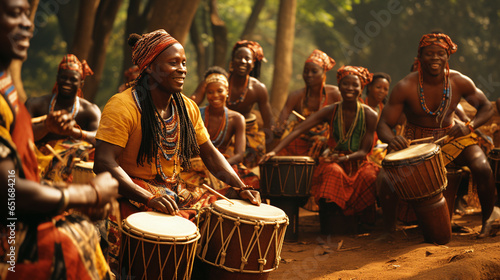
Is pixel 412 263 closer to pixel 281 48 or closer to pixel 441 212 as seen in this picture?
pixel 441 212

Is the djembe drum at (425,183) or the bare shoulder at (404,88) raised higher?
the bare shoulder at (404,88)

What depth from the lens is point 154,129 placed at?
3826 millimetres

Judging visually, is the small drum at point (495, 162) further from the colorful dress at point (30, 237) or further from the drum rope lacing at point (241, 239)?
the colorful dress at point (30, 237)

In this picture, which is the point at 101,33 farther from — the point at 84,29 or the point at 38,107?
the point at 38,107

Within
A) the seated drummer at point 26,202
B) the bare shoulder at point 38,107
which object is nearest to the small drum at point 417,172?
the seated drummer at point 26,202

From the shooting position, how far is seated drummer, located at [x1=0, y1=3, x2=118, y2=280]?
2.22 m

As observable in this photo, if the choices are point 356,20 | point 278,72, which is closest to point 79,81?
point 278,72

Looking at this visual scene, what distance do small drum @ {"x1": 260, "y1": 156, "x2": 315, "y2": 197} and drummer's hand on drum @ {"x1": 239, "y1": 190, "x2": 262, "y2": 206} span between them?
2.17 m

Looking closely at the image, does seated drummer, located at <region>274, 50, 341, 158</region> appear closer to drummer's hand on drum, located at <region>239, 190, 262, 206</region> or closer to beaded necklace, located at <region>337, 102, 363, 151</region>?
beaded necklace, located at <region>337, 102, 363, 151</region>

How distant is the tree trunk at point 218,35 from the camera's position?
15.2 metres

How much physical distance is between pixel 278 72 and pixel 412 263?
9707 mm

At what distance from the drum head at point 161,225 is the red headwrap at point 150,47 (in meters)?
1.09

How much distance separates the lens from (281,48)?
14.1m

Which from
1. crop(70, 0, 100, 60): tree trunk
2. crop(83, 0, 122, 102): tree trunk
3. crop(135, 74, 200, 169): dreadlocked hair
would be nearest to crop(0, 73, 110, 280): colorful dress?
crop(135, 74, 200, 169): dreadlocked hair
